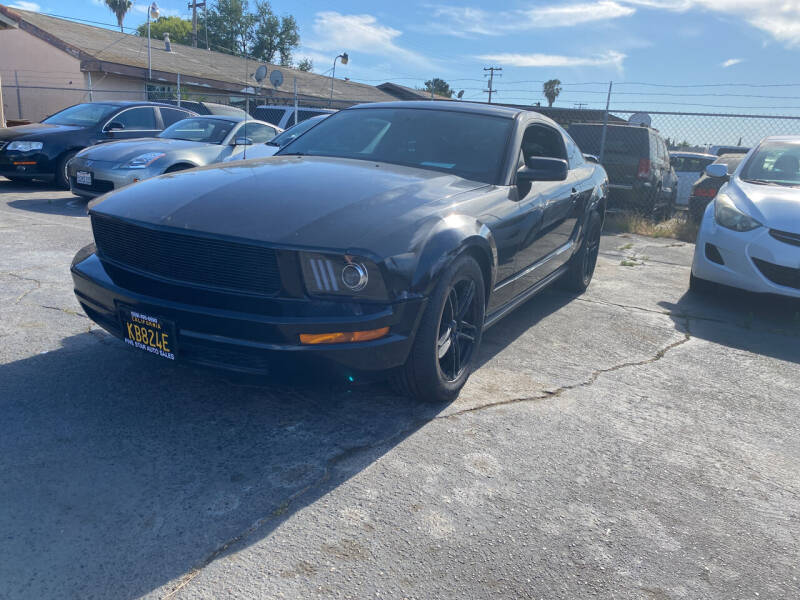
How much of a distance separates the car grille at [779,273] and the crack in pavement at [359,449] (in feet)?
4.17

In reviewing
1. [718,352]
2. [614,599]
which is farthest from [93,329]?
[718,352]

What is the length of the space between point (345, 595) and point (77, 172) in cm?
769

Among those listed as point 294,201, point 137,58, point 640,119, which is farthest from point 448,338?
point 137,58

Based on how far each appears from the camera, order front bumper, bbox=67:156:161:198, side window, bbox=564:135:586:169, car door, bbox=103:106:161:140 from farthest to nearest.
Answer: car door, bbox=103:106:161:140, front bumper, bbox=67:156:161:198, side window, bbox=564:135:586:169

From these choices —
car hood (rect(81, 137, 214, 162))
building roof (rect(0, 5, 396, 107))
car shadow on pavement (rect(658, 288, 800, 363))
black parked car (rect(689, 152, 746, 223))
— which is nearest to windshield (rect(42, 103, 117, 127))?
car hood (rect(81, 137, 214, 162))

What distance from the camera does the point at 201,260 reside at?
2.69 metres

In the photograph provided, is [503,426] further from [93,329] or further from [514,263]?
[93,329]

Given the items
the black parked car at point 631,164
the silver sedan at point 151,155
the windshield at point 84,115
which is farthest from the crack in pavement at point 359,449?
the windshield at point 84,115

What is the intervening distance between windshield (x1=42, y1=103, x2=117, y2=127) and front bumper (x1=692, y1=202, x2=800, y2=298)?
8.96 metres

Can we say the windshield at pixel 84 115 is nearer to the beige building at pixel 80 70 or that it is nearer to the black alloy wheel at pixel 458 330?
the black alloy wheel at pixel 458 330

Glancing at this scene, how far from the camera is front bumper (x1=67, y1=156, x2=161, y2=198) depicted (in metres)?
7.84

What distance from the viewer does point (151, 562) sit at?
6.53 feet

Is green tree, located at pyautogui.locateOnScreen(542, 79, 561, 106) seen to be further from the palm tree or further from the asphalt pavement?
the asphalt pavement

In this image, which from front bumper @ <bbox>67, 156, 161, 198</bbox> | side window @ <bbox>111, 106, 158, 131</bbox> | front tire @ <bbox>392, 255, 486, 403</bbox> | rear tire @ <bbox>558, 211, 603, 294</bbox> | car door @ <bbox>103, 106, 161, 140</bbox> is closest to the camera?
front tire @ <bbox>392, 255, 486, 403</bbox>
